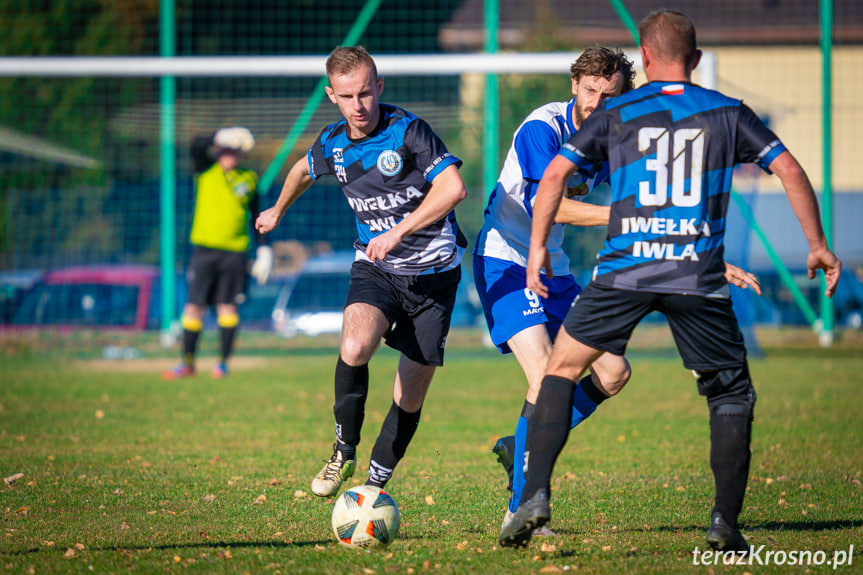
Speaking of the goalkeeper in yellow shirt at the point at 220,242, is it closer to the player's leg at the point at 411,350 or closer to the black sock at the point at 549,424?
the player's leg at the point at 411,350

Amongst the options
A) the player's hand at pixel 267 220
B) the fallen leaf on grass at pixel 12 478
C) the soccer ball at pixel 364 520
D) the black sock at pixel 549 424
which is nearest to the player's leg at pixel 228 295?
the fallen leaf on grass at pixel 12 478

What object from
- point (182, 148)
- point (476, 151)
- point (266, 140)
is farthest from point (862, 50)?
point (182, 148)

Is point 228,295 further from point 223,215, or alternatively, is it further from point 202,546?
point 202,546

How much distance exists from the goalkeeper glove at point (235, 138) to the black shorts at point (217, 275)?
A: 1312 mm

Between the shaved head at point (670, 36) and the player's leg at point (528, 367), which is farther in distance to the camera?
the player's leg at point (528, 367)

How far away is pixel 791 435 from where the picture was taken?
24.1ft

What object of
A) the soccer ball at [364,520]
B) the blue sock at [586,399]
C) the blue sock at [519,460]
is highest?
the blue sock at [586,399]

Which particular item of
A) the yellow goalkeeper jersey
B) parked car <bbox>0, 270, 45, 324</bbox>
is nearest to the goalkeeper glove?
the yellow goalkeeper jersey

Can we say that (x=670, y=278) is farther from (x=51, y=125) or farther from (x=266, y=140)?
(x=51, y=125)

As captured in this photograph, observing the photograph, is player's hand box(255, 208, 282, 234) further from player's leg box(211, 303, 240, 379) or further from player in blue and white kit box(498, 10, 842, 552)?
player's leg box(211, 303, 240, 379)

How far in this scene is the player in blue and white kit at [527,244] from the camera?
180 inches

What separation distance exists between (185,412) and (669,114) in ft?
20.1

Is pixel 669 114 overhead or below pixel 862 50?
below

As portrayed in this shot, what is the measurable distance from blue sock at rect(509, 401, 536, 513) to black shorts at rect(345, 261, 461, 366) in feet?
1.89
